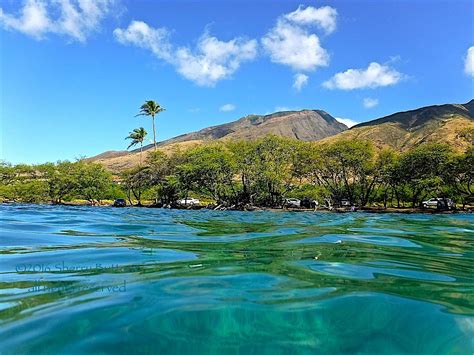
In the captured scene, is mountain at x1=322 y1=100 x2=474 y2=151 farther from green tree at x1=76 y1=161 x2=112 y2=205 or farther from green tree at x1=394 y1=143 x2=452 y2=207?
green tree at x1=76 y1=161 x2=112 y2=205

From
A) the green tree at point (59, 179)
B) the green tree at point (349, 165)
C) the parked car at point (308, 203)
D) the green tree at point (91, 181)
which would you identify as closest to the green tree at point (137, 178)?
the green tree at point (91, 181)

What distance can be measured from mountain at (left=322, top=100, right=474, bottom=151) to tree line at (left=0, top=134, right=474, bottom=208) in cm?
8831

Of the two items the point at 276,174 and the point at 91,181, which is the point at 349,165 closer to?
the point at 276,174

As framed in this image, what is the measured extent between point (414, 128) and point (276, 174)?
151 metres

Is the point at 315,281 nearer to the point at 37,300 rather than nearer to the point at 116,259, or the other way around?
the point at 37,300

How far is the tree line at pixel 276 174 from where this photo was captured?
38.2 metres

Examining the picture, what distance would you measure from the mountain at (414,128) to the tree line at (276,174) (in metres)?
88.3

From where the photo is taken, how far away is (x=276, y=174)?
4041 cm

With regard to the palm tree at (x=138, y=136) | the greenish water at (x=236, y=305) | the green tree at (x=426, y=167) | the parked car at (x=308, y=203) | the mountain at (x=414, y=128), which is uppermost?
the mountain at (x=414, y=128)

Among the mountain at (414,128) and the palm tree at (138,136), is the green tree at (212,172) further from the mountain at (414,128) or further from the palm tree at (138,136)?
the mountain at (414,128)

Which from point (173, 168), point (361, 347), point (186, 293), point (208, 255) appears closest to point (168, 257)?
point (208, 255)

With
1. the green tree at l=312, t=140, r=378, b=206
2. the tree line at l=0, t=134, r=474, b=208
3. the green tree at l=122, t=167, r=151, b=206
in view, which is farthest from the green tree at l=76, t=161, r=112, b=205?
the green tree at l=312, t=140, r=378, b=206

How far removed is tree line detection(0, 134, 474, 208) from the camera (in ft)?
125

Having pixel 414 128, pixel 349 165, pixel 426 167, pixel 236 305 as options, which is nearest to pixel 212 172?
pixel 349 165
